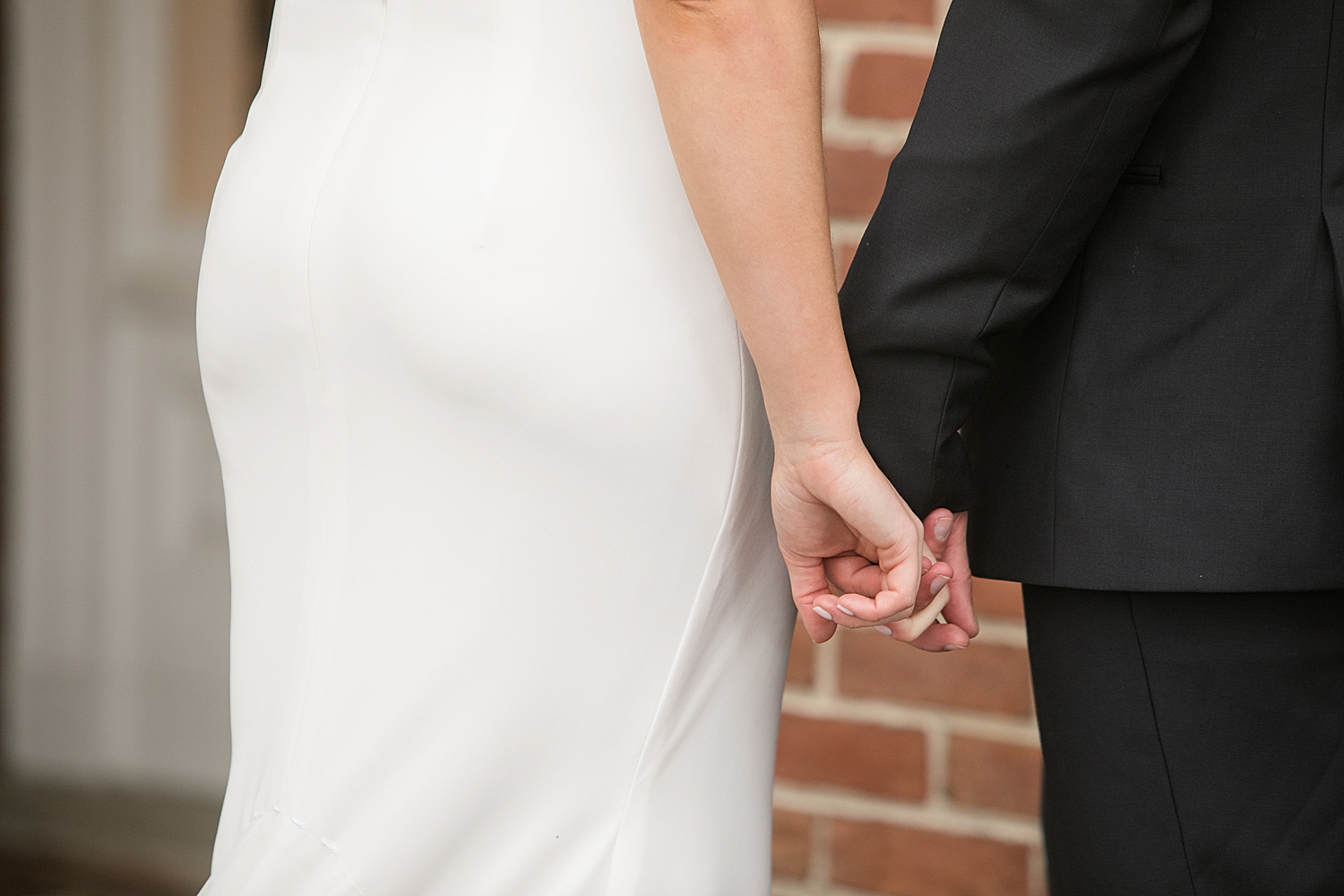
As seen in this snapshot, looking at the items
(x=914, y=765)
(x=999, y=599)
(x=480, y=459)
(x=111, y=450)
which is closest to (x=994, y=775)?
(x=914, y=765)

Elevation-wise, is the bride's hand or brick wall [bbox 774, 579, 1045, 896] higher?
the bride's hand

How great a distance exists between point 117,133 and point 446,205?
71.6 inches

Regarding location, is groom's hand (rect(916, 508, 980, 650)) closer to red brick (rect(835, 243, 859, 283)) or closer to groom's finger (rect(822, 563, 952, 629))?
groom's finger (rect(822, 563, 952, 629))

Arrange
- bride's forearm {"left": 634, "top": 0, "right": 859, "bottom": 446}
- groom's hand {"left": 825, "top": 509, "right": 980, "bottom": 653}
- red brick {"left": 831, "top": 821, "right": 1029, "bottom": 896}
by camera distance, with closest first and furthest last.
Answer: bride's forearm {"left": 634, "top": 0, "right": 859, "bottom": 446}, groom's hand {"left": 825, "top": 509, "right": 980, "bottom": 653}, red brick {"left": 831, "top": 821, "right": 1029, "bottom": 896}

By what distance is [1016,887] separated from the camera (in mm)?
1329

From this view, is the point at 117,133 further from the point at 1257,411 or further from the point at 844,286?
the point at 1257,411

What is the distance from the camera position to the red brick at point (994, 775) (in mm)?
1300

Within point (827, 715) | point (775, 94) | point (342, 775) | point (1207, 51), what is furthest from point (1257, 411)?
point (827, 715)

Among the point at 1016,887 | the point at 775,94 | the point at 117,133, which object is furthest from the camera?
the point at 117,133

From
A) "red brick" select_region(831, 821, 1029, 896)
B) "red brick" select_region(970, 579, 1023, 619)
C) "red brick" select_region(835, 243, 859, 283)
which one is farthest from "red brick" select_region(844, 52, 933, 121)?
"red brick" select_region(831, 821, 1029, 896)

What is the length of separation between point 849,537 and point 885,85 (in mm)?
699

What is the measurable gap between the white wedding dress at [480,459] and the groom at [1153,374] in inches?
4.6

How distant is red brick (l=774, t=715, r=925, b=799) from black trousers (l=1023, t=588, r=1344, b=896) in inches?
25.6

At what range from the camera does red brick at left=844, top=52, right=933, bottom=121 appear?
1.22 m
